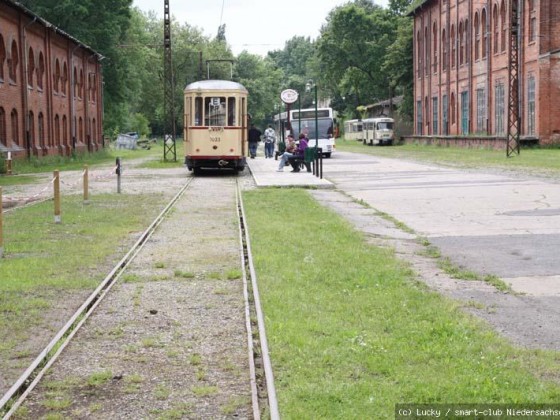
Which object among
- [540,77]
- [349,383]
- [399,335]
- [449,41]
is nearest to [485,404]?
[349,383]

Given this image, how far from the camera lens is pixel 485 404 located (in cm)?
521

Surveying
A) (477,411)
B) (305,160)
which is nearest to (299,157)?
(305,160)

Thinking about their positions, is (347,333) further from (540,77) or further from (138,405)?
(540,77)

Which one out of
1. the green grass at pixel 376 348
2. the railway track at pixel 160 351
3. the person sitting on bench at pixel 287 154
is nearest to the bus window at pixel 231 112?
the person sitting on bench at pixel 287 154

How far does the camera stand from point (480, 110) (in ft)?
198

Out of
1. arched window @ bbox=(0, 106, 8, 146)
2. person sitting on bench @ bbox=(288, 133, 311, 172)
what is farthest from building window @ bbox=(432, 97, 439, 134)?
person sitting on bench @ bbox=(288, 133, 311, 172)

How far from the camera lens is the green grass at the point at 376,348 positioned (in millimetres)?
5422

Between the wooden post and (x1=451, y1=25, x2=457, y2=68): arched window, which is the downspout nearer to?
the wooden post

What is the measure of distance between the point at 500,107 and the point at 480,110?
467 cm

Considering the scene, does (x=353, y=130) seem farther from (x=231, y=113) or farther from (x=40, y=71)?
(x=231, y=113)

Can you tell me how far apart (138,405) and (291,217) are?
11399mm

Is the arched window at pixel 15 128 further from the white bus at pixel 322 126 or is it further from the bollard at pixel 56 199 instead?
the bollard at pixel 56 199

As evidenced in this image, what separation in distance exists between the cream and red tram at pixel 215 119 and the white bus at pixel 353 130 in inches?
2521

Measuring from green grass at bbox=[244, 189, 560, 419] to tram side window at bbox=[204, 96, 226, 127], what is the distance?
20.1m
